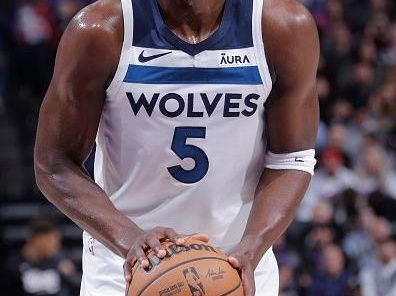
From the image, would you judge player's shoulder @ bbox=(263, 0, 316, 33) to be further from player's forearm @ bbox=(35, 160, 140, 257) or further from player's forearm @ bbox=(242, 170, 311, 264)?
player's forearm @ bbox=(35, 160, 140, 257)

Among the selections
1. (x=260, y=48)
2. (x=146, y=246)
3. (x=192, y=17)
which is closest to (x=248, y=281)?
(x=146, y=246)

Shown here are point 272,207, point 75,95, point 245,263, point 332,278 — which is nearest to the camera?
point 245,263

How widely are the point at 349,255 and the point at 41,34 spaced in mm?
5535

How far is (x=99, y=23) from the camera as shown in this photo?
396 centimetres

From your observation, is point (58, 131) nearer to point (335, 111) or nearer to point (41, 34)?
point (335, 111)

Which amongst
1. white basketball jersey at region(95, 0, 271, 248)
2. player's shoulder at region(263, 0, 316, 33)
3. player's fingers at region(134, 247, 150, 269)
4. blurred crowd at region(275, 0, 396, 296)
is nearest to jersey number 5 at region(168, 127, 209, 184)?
white basketball jersey at region(95, 0, 271, 248)

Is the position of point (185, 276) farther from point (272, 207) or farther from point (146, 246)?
point (272, 207)

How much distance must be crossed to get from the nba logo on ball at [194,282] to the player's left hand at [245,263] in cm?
21

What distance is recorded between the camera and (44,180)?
4113 mm

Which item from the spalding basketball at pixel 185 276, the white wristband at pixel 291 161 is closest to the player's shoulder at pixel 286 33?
the white wristband at pixel 291 161

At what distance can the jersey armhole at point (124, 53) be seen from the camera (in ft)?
13.0

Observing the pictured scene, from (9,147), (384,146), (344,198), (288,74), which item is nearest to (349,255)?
(344,198)

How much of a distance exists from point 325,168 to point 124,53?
8.09 metres

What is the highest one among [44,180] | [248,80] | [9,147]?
[248,80]
